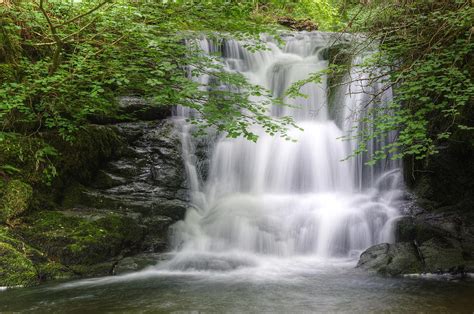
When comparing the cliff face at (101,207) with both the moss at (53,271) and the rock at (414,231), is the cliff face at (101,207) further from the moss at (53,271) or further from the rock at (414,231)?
the rock at (414,231)

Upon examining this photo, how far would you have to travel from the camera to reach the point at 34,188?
6.09m

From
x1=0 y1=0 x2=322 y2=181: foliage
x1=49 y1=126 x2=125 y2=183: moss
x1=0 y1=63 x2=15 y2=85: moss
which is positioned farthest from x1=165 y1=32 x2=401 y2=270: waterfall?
x1=0 y1=63 x2=15 y2=85: moss

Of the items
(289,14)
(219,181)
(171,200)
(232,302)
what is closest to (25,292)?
(232,302)

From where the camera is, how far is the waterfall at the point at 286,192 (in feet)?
21.3

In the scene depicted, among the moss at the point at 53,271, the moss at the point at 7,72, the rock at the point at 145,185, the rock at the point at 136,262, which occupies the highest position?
the moss at the point at 7,72

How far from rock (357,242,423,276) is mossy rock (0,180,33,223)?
469 cm

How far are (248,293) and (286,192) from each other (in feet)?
11.5

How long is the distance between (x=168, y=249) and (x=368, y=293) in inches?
126

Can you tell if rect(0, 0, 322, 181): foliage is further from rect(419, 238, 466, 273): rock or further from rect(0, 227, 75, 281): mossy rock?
rect(419, 238, 466, 273): rock

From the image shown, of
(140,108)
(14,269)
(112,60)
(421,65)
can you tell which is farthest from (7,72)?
(421,65)

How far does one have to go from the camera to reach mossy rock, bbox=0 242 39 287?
16.1 ft

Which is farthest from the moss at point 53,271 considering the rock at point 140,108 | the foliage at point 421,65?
the foliage at point 421,65

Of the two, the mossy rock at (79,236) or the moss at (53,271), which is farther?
the mossy rock at (79,236)

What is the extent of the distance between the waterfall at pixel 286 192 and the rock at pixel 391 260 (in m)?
0.56
